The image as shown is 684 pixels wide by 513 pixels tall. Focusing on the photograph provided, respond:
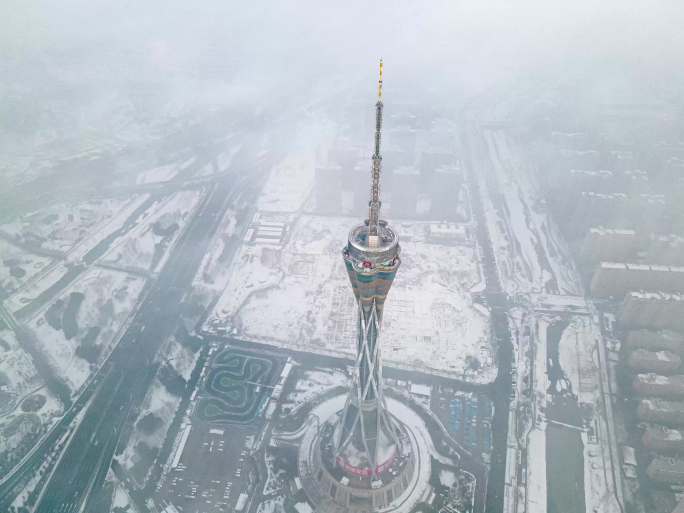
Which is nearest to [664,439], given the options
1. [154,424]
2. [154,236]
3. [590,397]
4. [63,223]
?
[590,397]

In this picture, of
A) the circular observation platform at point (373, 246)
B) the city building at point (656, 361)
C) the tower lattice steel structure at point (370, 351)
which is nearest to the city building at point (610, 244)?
the city building at point (656, 361)

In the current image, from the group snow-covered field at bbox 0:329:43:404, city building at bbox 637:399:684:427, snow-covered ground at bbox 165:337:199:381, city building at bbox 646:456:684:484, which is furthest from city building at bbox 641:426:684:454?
snow-covered field at bbox 0:329:43:404

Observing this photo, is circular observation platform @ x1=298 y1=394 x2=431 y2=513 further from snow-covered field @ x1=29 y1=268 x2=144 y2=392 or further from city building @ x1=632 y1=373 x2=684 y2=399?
snow-covered field @ x1=29 y1=268 x2=144 y2=392

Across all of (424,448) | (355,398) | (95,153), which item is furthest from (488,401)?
(95,153)

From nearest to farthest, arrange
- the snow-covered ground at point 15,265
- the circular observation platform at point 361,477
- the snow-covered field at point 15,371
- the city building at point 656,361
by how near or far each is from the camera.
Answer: the circular observation platform at point 361,477
the city building at point 656,361
the snow-covered field at point 15,371
the snow-covered ground at point 15,265

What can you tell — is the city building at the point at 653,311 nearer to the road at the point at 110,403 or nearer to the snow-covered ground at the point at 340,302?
the snow-covered ground at the point at 340,302

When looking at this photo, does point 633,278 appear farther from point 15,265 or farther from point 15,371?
point 15,265
